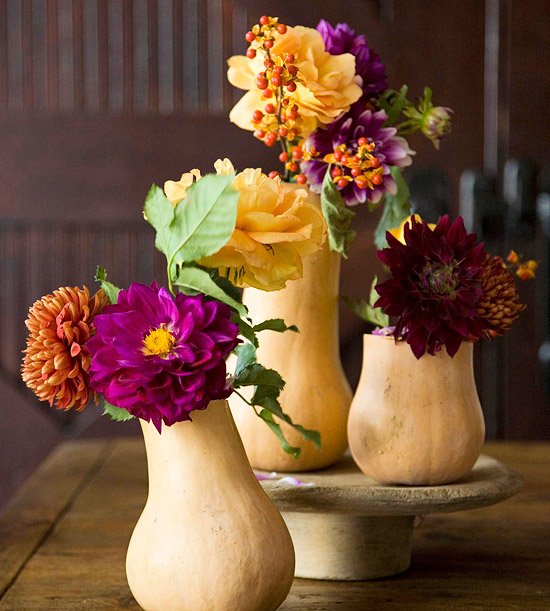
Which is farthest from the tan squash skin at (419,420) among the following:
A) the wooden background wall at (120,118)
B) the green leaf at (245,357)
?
the wooden background wall at (120,118)

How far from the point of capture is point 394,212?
73cm

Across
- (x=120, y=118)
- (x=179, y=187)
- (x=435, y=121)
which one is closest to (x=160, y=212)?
(x=179, y=187)

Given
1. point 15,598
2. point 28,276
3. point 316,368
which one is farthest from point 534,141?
point 15,598

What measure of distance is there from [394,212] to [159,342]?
0.95 feet

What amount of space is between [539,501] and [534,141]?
3.74ft

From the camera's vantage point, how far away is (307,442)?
2.27ft

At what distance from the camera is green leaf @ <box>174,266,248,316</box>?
517mm

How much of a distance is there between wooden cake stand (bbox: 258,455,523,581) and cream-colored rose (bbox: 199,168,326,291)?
0.16 meters

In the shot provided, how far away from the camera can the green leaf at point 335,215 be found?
0.66 meters

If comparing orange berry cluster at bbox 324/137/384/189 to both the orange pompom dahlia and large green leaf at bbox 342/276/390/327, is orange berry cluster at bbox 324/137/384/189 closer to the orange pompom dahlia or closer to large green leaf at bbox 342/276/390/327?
large green leaf at bbox 342/276/390/327

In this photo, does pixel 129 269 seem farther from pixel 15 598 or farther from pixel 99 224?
pixel 15 598

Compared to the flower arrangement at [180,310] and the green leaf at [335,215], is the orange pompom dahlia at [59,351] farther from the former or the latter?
the green leaf at [335,215]

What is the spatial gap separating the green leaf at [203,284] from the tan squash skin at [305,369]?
186 millimetres

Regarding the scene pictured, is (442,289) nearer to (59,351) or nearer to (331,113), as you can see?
(331,113)
